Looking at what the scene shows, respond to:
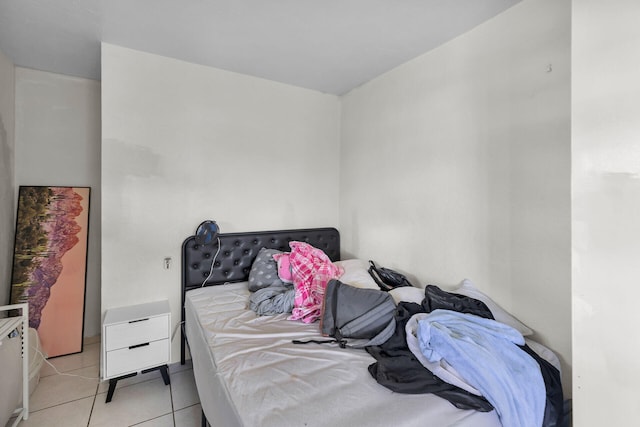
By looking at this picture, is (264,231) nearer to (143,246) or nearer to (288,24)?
(143,246)

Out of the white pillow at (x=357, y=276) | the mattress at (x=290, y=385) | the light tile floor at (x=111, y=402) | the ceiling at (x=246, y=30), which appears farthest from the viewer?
the white pillow at (x=357, y=276)

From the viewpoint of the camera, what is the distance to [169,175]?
7.53ft

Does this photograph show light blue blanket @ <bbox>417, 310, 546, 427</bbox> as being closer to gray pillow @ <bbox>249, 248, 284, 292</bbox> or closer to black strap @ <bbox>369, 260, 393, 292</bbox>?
black strap @ <bbox>369, 260, 393, 292</bbox>

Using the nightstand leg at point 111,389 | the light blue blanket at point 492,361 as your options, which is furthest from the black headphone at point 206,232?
the light blue blanket at point 492,361

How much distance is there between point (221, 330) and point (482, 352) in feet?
4.46

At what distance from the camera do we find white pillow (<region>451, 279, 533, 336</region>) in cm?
154

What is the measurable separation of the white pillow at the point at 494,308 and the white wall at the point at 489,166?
0.04 metres

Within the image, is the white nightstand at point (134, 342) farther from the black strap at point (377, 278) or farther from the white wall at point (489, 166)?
the white wall at point (489, 166)

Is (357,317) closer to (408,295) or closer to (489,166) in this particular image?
(408,295)

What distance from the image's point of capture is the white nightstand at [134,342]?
186cm

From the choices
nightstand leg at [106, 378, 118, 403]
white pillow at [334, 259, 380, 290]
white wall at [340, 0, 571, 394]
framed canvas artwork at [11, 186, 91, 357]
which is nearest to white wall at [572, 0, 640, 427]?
white wall at [340, 0, 571, 394]

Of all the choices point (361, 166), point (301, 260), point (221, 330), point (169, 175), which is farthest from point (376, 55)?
point (221, 330)

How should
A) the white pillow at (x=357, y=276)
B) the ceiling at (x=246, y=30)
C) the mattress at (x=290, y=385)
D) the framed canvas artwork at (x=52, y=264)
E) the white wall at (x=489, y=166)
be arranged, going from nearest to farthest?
the mattress at (x=290, y=385)
the white wall at (x=489, y=166)
the ceiling at (x=246, y=30)
the white pillow at (x=357, y=276)
the framed canvas artwork at (x=52, y=264)

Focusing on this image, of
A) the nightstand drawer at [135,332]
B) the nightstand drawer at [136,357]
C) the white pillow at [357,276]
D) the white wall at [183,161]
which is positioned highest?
the white wall at [183,161]
